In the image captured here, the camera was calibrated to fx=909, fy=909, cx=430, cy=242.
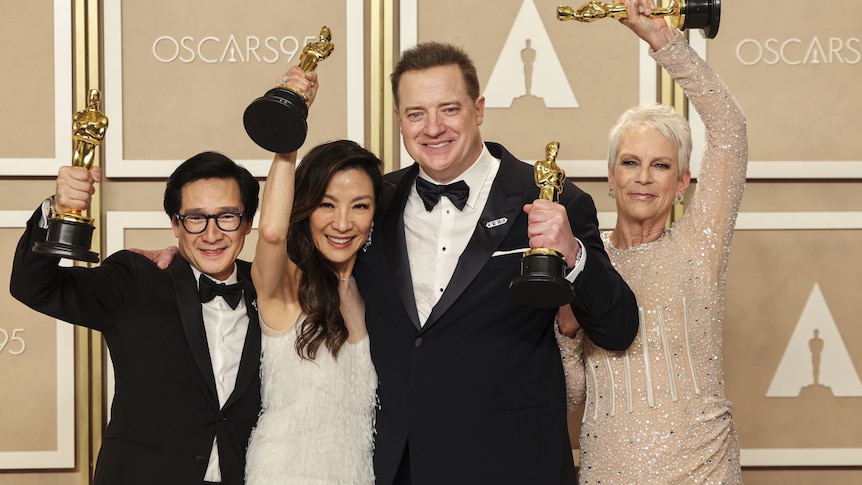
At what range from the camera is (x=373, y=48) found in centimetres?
352

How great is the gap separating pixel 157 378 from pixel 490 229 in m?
0.97

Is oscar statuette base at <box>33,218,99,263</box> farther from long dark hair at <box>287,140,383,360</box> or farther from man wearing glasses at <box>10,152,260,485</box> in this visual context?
long dark hair at <box>287,140,383,360</box>

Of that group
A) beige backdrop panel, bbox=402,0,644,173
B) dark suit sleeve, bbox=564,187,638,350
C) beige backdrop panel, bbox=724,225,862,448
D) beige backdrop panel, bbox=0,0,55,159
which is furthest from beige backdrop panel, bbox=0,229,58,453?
beige backdrop panel, bbox=724,225,862,448

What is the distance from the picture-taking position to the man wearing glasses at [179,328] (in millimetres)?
2354

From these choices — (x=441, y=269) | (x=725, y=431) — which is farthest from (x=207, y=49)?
(x=725, y=431)

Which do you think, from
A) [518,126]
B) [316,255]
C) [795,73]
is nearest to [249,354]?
[316,255]

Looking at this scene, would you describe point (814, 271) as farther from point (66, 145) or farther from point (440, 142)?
point (66, 145)

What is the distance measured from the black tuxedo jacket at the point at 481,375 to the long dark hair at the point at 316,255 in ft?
0.59

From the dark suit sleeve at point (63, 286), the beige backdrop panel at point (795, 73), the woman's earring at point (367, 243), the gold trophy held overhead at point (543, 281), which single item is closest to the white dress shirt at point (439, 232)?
the woman's earring at point (367, 243)

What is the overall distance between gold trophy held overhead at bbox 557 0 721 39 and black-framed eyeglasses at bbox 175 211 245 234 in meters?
1.05

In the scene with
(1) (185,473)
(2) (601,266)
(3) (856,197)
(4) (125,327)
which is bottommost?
(1) (185,473)

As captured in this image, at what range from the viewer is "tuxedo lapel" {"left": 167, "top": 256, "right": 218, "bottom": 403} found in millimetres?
2408

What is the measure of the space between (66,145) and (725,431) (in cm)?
260

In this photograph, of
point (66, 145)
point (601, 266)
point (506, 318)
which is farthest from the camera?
point (66, 145)
